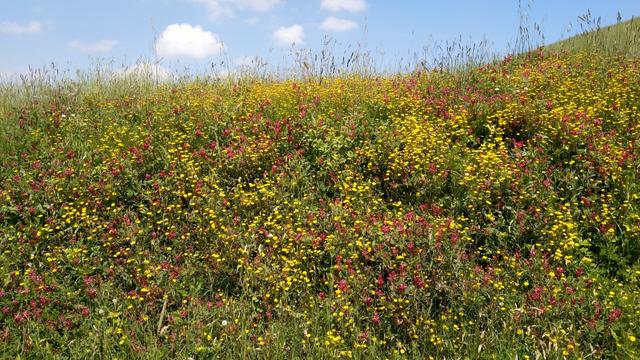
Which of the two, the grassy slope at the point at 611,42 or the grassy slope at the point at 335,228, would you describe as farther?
the grassy slope at the point at 611,42

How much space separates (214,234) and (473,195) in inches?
116

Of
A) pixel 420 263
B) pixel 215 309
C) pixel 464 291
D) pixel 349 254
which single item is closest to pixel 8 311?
pixel 215 309

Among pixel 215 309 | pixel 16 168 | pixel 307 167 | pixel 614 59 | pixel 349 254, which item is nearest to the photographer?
pixel 215 309

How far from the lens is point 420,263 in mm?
4543

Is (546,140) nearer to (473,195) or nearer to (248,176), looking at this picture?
(473,195)

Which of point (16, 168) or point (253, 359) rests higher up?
point (16, 168)

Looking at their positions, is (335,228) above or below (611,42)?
below

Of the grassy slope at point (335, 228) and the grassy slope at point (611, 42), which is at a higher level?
the grassy slope at point (611, 42)

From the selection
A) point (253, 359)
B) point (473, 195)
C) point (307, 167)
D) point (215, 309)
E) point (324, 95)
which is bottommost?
point (253, 359)

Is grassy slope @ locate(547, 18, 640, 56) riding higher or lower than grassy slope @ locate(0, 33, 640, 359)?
higher

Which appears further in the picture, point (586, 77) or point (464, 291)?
point (586, 77)

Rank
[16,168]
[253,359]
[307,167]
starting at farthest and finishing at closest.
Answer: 1. [16,168]
2. [307,167]
3. [253,359]

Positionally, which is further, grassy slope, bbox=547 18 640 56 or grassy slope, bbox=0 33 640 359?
grassy slope, bbox=547 18 640 56

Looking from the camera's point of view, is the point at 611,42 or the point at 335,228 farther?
the point at 611,42
